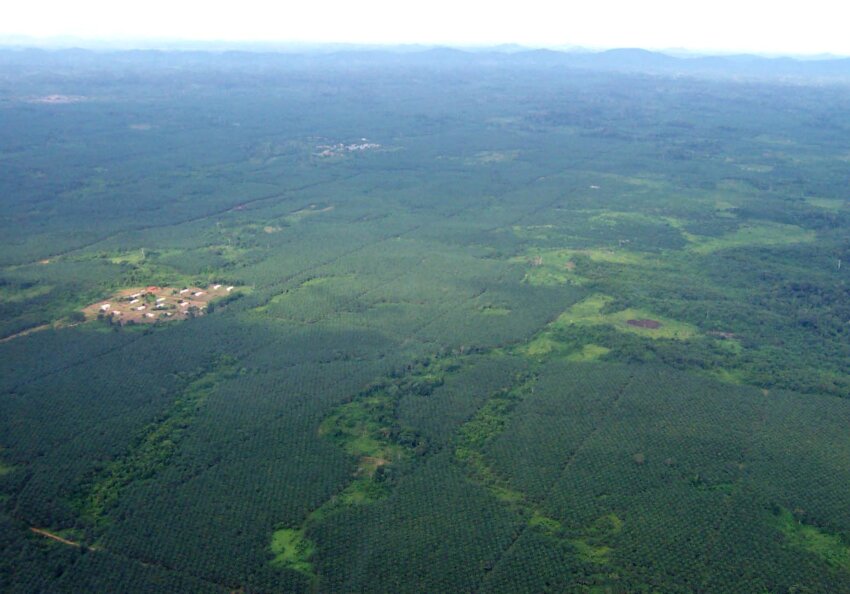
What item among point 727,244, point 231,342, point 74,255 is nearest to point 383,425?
point 231,342

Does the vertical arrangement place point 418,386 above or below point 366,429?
above

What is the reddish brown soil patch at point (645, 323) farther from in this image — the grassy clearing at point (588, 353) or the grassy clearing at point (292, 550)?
the grassy clearing at point (292, 550)

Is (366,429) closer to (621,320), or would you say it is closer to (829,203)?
(621,320)

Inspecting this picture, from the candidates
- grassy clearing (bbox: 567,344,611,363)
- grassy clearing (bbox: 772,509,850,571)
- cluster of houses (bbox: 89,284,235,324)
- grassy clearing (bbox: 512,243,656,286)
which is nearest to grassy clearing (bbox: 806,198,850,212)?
grassy clearing (bbox: 512,243,656,286)

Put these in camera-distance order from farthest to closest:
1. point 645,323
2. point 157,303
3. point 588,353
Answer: point 157,303, point 645,323, point 588,353

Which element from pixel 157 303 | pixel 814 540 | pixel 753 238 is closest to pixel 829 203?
pixel 753 238

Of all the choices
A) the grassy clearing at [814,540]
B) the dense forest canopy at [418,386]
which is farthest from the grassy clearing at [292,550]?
the grassy clearing at [814,540]

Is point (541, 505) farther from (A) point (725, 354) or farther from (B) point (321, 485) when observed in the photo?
(A) point (725, 354)
